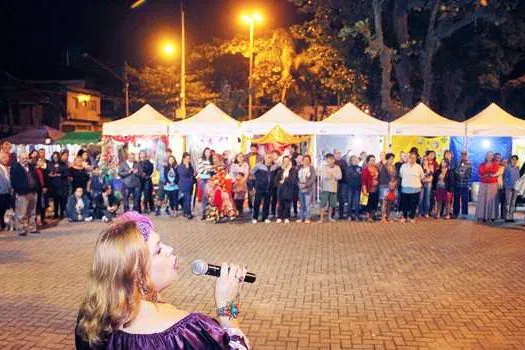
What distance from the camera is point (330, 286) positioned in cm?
751

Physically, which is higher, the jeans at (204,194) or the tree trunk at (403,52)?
the tree trunk at (403,52)

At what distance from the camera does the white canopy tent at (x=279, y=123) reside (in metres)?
16.7

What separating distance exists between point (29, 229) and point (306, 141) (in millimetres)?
10280

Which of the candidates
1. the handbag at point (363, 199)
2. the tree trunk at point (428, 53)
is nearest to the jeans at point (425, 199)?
the handbag at point (363, 199)

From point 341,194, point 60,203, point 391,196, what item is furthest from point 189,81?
point 391,196

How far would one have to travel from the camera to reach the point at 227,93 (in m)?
30.4

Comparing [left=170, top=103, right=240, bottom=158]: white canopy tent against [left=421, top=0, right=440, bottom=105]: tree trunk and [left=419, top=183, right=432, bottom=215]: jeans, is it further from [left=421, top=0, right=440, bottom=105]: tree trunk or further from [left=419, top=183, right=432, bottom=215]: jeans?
[left=421, top=0, right=440, bottom=105]: tree trunk

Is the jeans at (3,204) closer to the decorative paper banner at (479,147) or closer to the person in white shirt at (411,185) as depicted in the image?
the person in white shirt at (411,185)

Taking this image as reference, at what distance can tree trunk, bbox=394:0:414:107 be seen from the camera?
74.5 ft

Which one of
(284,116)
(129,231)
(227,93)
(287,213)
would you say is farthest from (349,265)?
(227,93)

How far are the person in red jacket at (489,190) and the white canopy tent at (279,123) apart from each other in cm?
532

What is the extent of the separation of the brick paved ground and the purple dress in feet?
11.3

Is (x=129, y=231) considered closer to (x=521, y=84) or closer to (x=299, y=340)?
(x=299, y=340)

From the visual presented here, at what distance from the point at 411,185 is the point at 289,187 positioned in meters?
3.19
